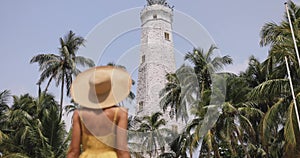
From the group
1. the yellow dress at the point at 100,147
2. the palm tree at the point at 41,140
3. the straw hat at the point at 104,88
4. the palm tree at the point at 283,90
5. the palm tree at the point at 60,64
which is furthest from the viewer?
the palm tree at the point at 60,64

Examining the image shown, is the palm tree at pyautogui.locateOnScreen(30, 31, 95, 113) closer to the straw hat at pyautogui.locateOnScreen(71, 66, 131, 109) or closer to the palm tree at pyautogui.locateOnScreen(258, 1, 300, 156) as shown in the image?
the palm tree at pyautogui.locateOnScreen(258, 1, 300, 156)

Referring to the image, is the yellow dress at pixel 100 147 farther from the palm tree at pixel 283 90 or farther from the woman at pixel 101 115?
the palm tree at pixel 283 90

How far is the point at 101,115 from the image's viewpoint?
4320 millimetres

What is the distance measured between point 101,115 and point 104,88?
0.94ft

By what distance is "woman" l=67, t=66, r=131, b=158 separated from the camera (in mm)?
4250

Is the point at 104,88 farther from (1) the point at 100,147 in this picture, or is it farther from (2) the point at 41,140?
(2) the point at 41,140

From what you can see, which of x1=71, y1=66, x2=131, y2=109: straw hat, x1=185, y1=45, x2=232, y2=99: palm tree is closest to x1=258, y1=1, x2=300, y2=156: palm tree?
x1=185, y1=45, x2=232, y2=99: palm tree

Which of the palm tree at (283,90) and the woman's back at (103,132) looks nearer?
the woman's back at (103,132)

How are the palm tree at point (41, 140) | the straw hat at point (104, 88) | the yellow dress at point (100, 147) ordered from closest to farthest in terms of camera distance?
the yellow dress at point (100, 147)
the straw hat at point (104, 88)
the palm tree at point (41, 140)

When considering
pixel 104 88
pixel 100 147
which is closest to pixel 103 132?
pixel 100 147

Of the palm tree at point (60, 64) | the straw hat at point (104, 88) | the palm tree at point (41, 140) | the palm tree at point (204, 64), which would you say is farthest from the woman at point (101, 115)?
the palm tree at point (60, 64)

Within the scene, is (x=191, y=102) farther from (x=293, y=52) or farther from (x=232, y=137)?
(x=293, y=52)

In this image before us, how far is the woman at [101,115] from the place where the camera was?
425 cm

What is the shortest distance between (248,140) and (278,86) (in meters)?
10.1
